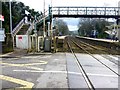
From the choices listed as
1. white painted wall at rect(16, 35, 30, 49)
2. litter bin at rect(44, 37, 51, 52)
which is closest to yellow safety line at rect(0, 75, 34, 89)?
litter bin at rect(44, 37, 51, 52)

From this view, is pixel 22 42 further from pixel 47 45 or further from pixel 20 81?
pixel 20 81

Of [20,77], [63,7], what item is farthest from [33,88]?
[63,7]

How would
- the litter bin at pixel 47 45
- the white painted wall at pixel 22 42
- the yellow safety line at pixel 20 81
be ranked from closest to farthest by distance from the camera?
the yellow safety line at pixel 20 81 < the litter bin at pixel 47 45 < the white painted wall at pixel 22 42

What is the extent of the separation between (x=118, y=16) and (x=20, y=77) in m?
53.2

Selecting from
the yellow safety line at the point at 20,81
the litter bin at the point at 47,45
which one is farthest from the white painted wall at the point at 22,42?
the yellow safety line at the point at 20,81

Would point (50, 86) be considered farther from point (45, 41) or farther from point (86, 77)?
point (45, 41)

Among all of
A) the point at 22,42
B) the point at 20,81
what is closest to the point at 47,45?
the point at 22,42

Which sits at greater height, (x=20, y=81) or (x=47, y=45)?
(x=47, y=45)

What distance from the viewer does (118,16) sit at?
63.2 meters

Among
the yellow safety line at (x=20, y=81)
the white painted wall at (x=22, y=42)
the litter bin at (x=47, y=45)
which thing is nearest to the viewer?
the yellow safety line at (x=20, y=81)

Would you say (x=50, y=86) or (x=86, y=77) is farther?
(x=86, y=77)

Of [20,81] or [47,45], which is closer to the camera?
[20,81]

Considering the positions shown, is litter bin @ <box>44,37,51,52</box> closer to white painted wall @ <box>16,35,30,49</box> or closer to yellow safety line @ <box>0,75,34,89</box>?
white painted wall @ <box>16,35,30,49</box>

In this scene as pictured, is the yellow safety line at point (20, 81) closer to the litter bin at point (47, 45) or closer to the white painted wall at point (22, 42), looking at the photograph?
the litter bin at point (47, 45)
